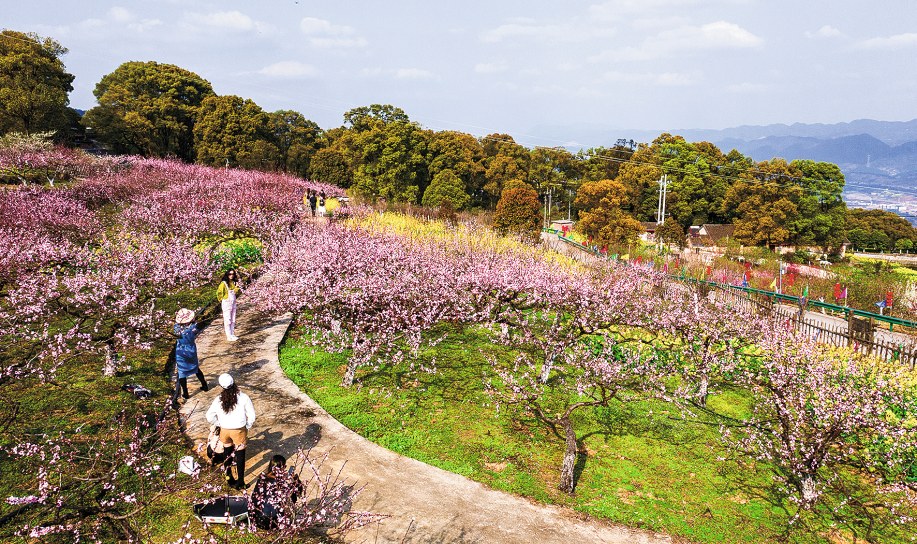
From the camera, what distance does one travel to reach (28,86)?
3372cm

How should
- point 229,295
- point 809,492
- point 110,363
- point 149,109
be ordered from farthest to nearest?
point 149,109, point 229,295, point 110,363, point 809,492

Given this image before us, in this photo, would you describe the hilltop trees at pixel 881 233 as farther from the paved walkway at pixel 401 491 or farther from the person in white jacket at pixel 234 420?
the person in white jacket at pixel 234 420

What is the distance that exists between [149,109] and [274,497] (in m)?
49.7

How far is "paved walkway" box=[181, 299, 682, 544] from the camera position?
7.02 metres

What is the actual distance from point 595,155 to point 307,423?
7224 cm

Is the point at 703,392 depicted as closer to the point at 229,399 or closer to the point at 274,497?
the point at 274,497

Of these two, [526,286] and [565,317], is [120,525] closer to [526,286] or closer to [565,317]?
[526,286]

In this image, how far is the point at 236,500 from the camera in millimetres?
6633

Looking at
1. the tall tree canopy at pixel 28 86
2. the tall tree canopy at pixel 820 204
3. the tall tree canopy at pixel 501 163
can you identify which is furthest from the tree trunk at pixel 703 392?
the tall tree canopy at pixel 820 204

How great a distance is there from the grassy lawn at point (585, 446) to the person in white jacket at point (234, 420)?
8.73ft

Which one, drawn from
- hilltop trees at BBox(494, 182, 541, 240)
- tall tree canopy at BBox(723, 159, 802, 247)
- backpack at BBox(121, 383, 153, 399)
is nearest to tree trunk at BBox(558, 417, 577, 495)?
backpack at BBox(121, 383, 153, 399)

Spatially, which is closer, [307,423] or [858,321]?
[307,423]

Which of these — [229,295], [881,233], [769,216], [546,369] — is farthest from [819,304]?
[881,233]

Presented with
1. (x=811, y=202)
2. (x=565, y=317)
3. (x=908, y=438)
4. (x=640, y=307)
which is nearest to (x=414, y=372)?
(x=565, y=317)
